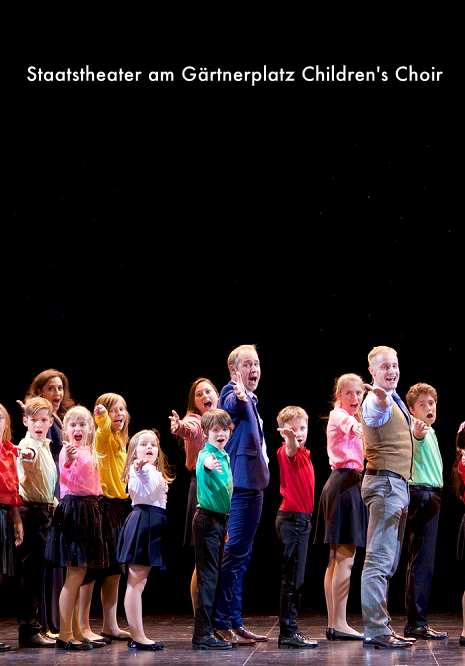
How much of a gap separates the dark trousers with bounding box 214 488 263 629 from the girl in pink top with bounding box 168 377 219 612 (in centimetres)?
27

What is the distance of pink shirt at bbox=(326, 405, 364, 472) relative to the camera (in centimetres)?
468

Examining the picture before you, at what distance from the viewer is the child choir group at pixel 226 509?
4.23m

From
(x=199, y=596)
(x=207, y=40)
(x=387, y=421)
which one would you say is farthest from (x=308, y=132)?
(x=199, y=596)

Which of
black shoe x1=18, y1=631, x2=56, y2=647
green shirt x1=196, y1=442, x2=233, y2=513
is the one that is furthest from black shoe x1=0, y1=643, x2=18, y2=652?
green shirt x1=196, y1=442, x2=233, y2=513

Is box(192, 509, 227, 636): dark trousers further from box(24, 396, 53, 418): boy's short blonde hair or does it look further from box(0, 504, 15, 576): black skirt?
box(24, 396, 53, 418): boy's short blonde hair

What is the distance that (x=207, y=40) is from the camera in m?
6.57

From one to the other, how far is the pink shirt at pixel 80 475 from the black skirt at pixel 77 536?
34 millimetres

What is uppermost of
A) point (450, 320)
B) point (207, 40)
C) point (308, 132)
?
point (207, 40)

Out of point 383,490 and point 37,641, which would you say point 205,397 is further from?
point 37,641

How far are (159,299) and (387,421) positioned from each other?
2.78 metres

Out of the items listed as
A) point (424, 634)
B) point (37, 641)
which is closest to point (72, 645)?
point (37, 641)

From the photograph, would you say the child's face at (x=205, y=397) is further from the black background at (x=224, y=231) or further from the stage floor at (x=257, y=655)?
the black background at (x=224, y=231)

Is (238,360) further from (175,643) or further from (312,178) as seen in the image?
(312,178)

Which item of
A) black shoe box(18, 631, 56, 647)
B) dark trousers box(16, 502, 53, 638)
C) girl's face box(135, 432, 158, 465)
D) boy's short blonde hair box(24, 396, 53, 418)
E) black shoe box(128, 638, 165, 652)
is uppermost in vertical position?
boy's short blonde hair box(24, 396, 53, 418)
